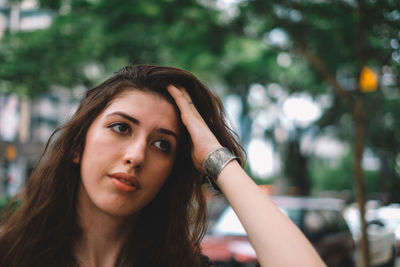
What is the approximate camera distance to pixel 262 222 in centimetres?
147

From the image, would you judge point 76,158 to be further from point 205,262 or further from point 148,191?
point 205,262

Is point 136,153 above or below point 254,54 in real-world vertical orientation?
below

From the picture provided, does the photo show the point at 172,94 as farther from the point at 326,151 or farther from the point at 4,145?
the point at 326,151

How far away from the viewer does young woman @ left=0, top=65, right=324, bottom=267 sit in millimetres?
1590

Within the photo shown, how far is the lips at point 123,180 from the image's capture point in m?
1.58

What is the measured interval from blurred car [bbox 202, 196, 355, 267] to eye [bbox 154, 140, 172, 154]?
12.9ft

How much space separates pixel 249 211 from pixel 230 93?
18.1 metres

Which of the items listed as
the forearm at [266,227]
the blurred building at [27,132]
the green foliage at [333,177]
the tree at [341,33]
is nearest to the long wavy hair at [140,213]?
the forearm at [266,227]

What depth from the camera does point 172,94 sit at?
5.93 ft

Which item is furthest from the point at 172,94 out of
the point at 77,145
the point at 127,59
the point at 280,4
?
the point at 127,59

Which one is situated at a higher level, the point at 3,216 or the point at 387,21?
the point at 387,21

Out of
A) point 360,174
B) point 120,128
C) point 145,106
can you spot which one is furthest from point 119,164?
point 360,174

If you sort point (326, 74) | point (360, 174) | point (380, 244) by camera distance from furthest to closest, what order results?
point (326, 74)
point (380, 244)
point (360, 174)

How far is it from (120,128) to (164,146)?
20 cm
